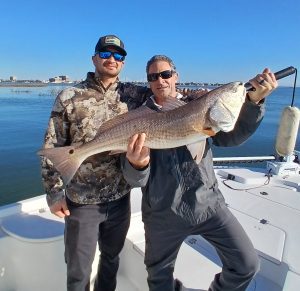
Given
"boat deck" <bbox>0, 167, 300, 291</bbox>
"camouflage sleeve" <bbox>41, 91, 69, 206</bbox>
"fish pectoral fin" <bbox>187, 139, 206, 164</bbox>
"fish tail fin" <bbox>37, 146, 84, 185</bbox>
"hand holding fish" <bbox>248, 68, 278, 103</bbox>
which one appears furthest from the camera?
"boat deck" <bbox>0, 167, 300, 291</bbox>

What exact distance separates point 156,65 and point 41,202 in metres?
2.89

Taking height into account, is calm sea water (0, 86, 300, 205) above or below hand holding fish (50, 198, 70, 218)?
below

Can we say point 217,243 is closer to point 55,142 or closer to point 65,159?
point 65,159

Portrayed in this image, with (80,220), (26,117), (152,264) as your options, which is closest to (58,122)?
(80,220)

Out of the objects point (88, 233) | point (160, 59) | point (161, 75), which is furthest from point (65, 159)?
point (160, 59)

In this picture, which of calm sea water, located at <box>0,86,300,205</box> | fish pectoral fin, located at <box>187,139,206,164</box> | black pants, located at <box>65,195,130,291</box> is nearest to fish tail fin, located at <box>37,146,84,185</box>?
black pants, located at <box>65,195,130,291</box>

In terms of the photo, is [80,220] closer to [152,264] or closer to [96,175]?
[96,175]

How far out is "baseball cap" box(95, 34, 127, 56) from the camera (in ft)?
10.8

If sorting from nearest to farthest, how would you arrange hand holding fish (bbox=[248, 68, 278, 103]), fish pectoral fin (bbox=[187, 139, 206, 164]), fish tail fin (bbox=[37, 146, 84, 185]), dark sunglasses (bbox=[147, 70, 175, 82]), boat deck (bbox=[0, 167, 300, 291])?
1. hand holding fish (bbox=[248, 68, 278, 103])
2. fish pectoral fin (bbox=[187, 139, 206, 164])
3. fish tail fin (bbox=[37, 146, 84, 185])
4. dark sunglasses (bbox=[147, 70, 175, 82])
5. boat deck (bbox=[0, 167, 300, 291])

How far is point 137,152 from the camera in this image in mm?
2900

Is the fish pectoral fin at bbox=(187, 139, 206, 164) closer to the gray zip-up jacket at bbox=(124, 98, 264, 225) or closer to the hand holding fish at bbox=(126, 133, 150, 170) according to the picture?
the gray zip-up jacket at bbox=(124, 98, 264, 225)

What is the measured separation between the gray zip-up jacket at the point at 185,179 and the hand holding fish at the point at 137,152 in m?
0.08

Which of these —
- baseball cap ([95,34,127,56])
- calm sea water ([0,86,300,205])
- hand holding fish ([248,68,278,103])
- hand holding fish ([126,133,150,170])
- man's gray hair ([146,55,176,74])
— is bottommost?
calm sea water ([0,86,300,205])

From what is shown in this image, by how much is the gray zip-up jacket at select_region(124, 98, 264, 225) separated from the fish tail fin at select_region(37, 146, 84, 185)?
480 millimetres
